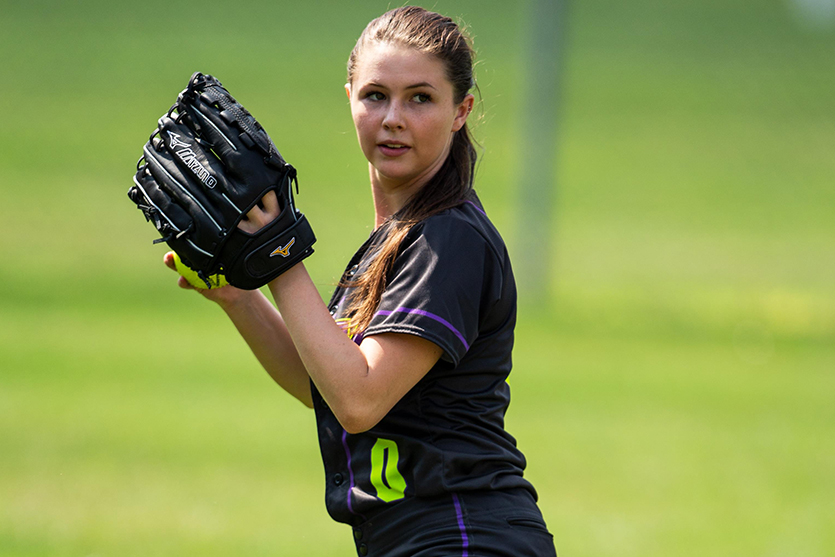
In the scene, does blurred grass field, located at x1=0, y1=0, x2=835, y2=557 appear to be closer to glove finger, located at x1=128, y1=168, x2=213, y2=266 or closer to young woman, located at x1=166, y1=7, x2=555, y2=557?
young woman, located at x1=166, y1=7, x2=555, y2=557

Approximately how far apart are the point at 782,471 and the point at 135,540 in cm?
502

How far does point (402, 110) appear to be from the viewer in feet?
8.97

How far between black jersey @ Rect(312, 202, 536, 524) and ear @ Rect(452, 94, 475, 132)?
34cm

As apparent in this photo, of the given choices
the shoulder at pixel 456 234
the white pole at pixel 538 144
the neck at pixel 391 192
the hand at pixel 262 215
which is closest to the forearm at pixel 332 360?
the hand at pixel 262 215

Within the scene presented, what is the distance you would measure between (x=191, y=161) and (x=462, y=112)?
831mm

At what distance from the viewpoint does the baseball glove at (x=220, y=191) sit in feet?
8.14

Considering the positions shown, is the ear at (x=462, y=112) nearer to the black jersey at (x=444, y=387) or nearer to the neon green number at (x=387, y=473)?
the black jersey at (x=444, y=387)

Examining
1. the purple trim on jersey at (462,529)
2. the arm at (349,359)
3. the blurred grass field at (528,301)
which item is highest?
the blurred grass field at (528,301)

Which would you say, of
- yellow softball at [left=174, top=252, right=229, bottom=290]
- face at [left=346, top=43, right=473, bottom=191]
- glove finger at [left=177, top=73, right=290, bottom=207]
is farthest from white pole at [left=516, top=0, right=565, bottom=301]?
glove finger at [left=177, top=73, right=290, bottom=207]

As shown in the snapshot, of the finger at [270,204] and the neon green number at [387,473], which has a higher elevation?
the finger at [270,204]

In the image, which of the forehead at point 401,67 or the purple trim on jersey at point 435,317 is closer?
the purple trim on jersey at point 435,317

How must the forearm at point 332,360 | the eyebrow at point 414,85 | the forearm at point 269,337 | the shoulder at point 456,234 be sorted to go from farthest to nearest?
the forearm at point 269,337
the eyebrow at point 414,85
the shoulder at point 456,234
the forearm at point 332,360

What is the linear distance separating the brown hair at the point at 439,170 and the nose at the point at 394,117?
167 millimetres

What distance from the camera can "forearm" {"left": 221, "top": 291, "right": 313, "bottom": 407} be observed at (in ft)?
10.5
